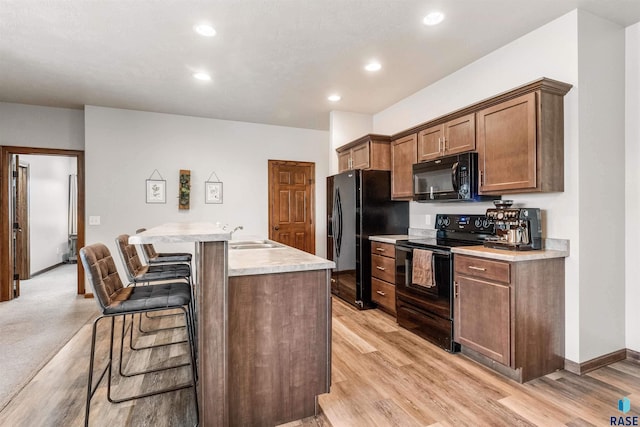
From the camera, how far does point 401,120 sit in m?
4.32

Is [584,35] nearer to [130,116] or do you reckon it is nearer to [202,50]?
[202,50]

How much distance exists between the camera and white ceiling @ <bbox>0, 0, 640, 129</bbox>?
7.66 ft

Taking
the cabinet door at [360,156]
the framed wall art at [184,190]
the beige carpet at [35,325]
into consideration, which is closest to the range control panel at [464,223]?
the cabinet door at [360,156]

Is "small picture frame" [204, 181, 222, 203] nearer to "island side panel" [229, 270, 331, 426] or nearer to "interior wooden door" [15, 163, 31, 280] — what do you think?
"interior wooden door" [15, 163, 31, 280]

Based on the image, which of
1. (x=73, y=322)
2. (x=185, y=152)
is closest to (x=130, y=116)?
(x=185, y=152)

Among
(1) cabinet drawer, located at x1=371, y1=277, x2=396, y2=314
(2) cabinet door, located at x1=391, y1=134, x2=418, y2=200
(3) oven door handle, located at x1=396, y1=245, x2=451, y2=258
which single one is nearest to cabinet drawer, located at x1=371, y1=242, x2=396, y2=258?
(3) oven door handle, located at x1=396, y1=245, x2=451, y2=258

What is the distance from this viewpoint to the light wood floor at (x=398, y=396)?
1.84 metres

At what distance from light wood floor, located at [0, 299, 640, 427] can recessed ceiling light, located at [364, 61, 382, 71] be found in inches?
108

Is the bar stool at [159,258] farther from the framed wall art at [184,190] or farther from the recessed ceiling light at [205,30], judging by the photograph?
the recessed ceiling light at [205,30]

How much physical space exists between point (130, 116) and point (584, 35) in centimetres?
529

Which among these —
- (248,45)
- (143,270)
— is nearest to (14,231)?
(143,270)

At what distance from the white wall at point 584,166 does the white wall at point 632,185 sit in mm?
63

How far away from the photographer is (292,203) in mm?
5617

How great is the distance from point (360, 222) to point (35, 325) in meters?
3.76
